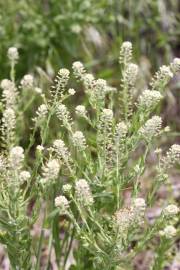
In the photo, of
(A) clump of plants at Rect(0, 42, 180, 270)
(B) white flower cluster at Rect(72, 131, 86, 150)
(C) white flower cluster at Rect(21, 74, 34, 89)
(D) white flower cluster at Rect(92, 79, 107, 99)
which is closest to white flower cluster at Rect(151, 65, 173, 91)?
(A) clump of plants at Rect(0, 42, 180, 270)

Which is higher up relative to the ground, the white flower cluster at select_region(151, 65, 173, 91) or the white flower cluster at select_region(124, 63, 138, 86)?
the white flower cluster at select_region(124, 63, 138, 86)

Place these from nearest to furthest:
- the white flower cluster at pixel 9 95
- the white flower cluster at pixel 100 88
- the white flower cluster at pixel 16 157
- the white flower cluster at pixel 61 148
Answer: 1. the white flower cluster at pixel 16 157
2. the white flower cluster at pixel 61 148
3. the white flower cluster at pixel 100 88
4. the white flower cluster at pixel 9 95

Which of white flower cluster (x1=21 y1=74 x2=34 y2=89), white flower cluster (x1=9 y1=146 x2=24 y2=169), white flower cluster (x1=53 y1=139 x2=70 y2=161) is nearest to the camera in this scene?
white flower cluster (x1=9 y1=146 x2=24 y2=169)

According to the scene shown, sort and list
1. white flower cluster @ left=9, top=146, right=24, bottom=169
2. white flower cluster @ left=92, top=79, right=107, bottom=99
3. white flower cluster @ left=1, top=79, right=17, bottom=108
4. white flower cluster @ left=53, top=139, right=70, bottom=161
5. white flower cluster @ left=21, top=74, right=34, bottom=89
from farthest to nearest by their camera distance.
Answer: white flower cluster @ left=21, top=74, right=34, bottom=89 → white flower cluster @ left=1, top=79, right=17, bottom=108 → white flower cluster @ left=92, top=79, right=107, bottom=99 → white flower cluster @ left=53, top=139, right=70, bottom=161 → white flower cluster @ left=9, top=146, right=24, bottom=169

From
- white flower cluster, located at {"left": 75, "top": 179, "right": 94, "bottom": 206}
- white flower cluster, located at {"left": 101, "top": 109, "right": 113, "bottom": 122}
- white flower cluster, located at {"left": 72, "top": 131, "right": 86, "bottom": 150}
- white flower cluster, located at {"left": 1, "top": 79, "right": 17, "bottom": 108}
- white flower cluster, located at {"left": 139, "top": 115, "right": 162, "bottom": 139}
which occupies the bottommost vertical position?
white flower cluster, located at {"left": 75, "top": 179, "right": 94, "bottom": 206}

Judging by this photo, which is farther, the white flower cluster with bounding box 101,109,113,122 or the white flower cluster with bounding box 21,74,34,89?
the white flower cluster with bounding box 21,74,34,89

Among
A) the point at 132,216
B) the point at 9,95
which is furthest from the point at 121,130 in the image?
the point at 9,95

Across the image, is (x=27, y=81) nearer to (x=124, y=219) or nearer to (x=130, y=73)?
(x=130, y=73)

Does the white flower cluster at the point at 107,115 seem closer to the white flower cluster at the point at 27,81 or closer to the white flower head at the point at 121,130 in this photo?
the white flower head at the point at 121,130

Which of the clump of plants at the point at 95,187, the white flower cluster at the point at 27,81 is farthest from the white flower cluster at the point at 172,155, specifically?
the white flower cluster at the point at 27,81

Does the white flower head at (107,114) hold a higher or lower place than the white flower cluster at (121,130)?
higher

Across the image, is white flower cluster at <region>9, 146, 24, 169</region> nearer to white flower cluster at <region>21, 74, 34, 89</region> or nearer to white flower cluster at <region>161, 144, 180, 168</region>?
white flower cluster at <region>161, 144, 180, 168</region>

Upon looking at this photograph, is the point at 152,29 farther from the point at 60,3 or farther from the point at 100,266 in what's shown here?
the point at 100,266

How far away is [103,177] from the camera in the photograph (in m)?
1.79
